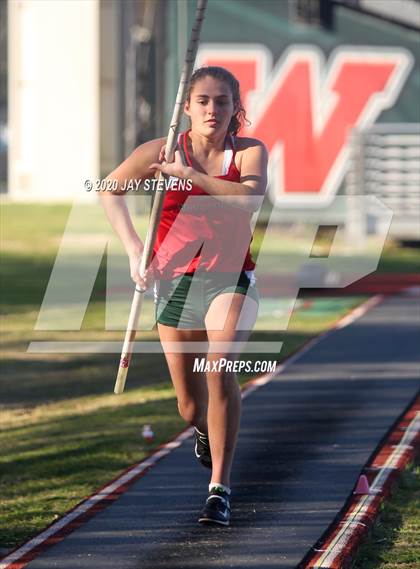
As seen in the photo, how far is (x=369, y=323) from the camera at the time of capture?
15.6m

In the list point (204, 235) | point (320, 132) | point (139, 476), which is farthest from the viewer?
point (320, 132)

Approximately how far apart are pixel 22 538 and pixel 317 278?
12754 millimetres

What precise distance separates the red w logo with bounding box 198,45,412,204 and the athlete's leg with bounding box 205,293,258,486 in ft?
72.0

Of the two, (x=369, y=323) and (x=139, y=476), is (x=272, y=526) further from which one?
(x=369, y=323)

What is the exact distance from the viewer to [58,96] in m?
33.1

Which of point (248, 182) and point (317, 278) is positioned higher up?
point (317, 278)

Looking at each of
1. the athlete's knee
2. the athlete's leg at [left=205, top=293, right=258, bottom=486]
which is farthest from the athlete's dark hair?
the athlete's knee

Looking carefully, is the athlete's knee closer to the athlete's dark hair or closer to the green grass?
the green grass

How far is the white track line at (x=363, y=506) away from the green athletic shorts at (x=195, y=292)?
1.29m

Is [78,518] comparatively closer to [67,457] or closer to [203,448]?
[203,448]

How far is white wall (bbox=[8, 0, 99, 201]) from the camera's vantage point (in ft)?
107

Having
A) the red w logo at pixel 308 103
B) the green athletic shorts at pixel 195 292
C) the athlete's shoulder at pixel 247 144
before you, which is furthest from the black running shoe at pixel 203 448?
the red w logo at pixel 308 103

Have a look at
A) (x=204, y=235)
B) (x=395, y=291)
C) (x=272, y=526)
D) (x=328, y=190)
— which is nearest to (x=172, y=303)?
(x=204, y=235)

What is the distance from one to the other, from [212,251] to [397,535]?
71.5 inches
